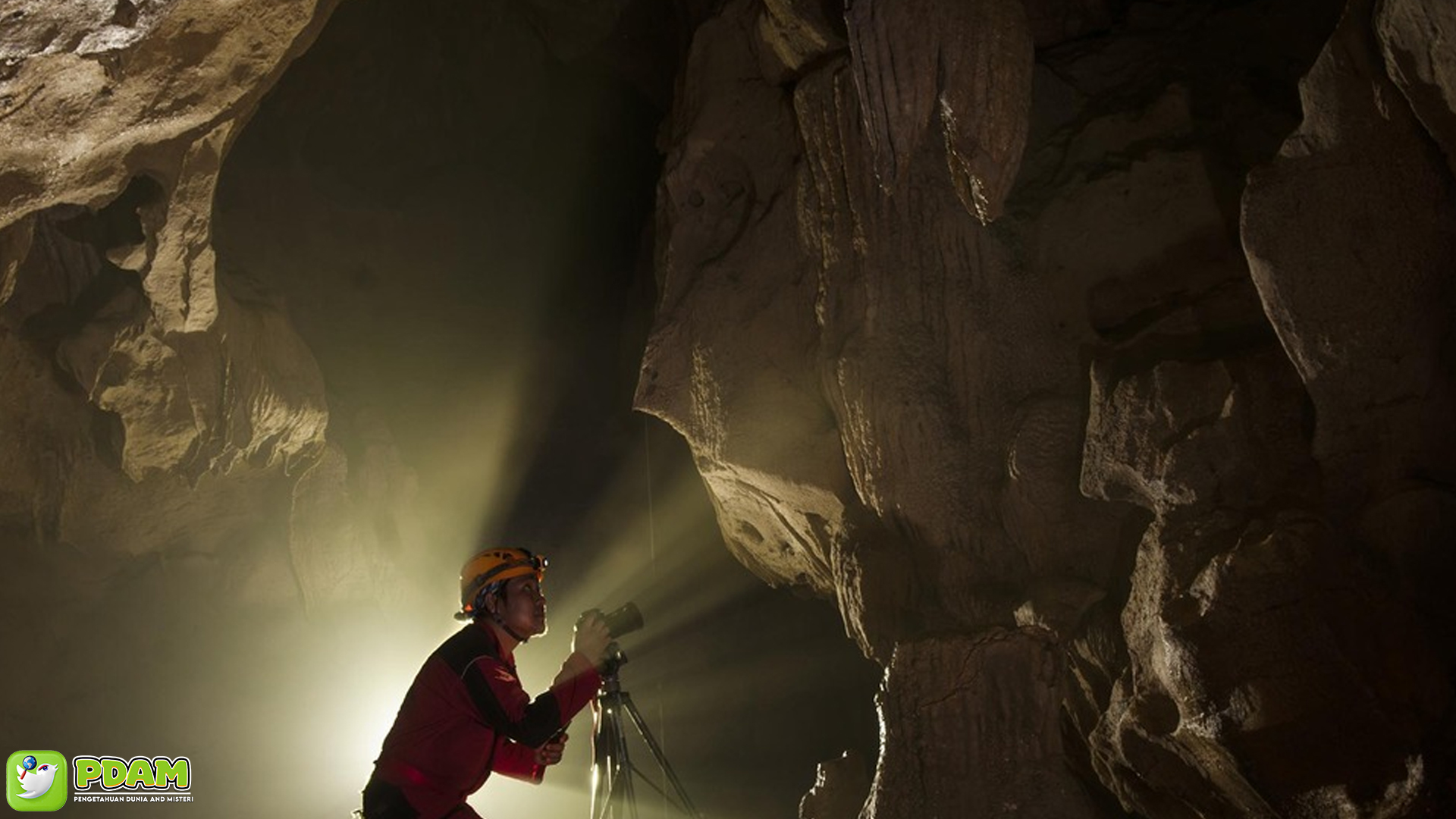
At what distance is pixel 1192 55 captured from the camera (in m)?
4.52

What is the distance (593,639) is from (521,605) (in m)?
0.31

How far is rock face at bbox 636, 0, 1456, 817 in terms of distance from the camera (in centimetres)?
337

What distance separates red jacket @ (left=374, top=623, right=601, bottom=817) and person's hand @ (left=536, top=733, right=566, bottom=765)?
0.10 metres

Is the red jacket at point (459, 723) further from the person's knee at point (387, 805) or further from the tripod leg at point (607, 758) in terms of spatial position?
the tripod leg at point (607, 758)

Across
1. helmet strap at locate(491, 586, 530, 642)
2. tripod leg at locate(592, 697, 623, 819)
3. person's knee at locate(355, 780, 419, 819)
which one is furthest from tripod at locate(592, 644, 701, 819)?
person's knee at locate(355, 780, 419, 819)

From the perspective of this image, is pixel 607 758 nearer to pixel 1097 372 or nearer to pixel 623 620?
pixel 623 620

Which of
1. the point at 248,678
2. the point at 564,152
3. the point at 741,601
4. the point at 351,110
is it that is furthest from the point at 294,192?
the point at 741,601

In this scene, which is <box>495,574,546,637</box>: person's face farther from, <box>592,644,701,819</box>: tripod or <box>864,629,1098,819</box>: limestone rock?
<box>864,629,1098,819</box>: limestone rock

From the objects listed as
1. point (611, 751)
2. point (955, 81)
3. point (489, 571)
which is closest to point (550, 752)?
point (611, 751)

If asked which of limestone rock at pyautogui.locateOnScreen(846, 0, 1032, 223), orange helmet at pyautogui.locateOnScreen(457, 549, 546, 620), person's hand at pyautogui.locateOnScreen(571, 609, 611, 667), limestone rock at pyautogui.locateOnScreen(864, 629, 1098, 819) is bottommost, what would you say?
limestone rock at pyautogui.locateOnScreen(864, 629, 1098, 819)

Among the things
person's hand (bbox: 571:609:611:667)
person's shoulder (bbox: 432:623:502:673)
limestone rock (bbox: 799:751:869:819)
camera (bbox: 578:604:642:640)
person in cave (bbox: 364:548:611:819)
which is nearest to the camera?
person in cave (bbox: 364:548:611:819)

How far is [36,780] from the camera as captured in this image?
750cm

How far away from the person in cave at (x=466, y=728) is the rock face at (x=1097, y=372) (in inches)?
52.1

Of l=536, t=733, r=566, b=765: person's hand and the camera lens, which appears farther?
the camera lens
